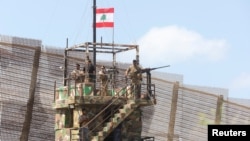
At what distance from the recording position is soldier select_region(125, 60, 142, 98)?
115 ft

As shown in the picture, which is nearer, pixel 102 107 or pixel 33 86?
pixel 102 107

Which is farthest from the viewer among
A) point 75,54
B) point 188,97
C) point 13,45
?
point 188,97

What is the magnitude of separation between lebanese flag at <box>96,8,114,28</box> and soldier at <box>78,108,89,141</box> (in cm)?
570

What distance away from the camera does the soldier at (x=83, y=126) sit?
34.4 m

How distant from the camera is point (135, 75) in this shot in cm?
3497

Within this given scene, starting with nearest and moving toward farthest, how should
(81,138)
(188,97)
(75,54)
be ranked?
(81,138) → (75,54) → (188,97)

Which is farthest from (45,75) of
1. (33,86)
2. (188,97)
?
(188,97)

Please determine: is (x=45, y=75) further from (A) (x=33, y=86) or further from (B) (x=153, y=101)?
(B) (x=153, y=101)

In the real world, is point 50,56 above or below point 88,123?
above

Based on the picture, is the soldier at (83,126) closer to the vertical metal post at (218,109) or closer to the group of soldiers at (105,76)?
the group of soldiers at (105,76)

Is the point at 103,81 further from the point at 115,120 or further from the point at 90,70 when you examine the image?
the point at 115,120

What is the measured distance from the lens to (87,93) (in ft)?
116

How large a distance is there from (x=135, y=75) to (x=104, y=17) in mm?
5380

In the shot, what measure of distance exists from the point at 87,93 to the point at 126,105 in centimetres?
200
